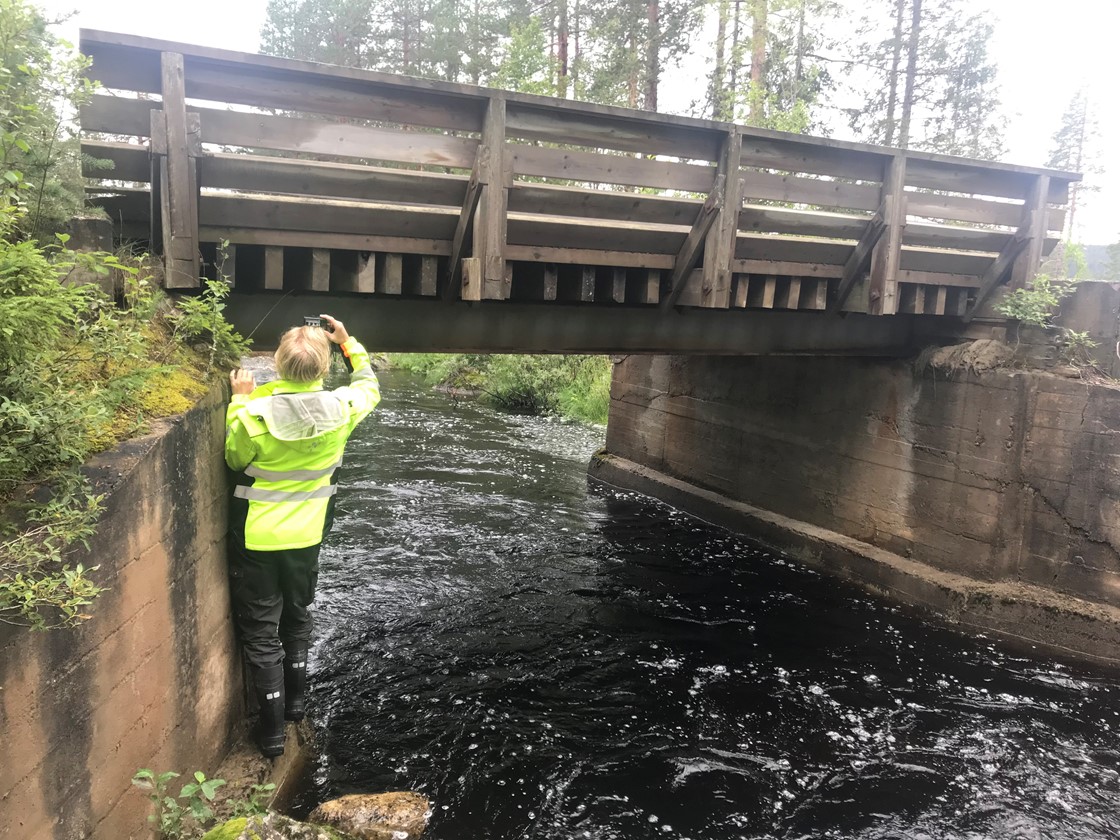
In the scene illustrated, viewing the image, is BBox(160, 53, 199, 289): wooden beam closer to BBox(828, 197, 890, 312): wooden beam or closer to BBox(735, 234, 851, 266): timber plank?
BBox(735, 234, 851, 266): timber plank

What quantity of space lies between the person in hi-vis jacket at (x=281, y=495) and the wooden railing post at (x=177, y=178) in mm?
1104

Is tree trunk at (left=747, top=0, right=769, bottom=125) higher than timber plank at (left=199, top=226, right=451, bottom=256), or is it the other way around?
tree trunk at (left=747, top=0, right=769, bottom=125)

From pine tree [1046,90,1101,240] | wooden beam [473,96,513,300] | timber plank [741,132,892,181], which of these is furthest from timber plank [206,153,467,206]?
pine tree [1046,90,1101,240]

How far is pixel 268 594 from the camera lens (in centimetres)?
420

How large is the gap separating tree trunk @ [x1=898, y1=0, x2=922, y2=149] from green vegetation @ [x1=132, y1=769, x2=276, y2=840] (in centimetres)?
2529

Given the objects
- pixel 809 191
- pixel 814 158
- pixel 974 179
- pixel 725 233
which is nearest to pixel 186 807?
pixel 725 233

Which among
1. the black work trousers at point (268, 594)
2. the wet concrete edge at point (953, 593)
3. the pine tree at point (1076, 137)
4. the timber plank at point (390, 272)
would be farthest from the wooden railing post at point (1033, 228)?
the pine tree at point (1076, 137)

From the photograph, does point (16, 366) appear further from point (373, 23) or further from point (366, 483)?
point (373, 23)

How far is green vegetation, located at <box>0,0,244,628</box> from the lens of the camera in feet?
8.44

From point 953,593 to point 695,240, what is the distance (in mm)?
4927

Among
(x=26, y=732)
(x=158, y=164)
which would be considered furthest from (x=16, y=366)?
(x=158, y=164)

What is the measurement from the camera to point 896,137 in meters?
24.6

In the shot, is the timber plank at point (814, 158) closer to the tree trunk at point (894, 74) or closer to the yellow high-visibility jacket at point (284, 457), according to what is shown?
the yellow high-visibility jacket at point (284, 457)

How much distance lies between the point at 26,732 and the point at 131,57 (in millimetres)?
4187
